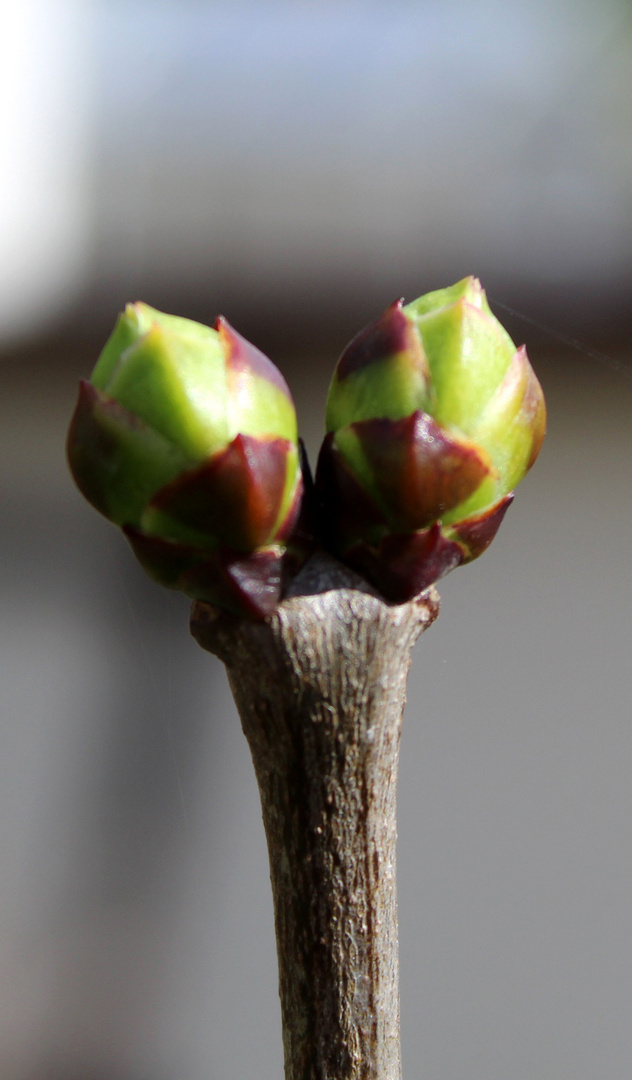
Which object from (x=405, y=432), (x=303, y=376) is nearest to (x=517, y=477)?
(x=405, y=432)

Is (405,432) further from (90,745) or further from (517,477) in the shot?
(90,745)

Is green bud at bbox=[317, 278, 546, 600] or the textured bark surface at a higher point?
green bud at bbox=[317, 278, 546, 600]

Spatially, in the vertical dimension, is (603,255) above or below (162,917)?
above
